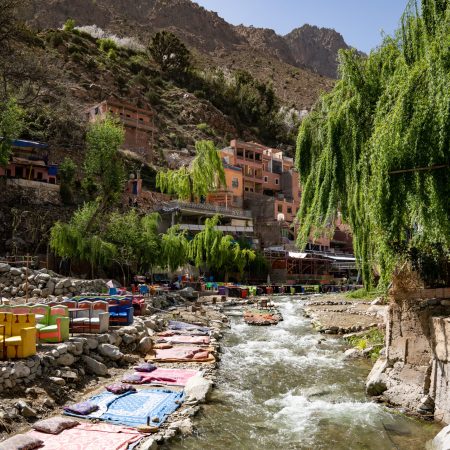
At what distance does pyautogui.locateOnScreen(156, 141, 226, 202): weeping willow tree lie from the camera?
48594mm

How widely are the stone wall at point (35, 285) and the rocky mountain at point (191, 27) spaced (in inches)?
3846

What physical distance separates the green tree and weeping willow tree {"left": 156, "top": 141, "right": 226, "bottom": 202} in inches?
2024

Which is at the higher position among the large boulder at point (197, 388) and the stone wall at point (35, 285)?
the stone wall at point (35, 285)

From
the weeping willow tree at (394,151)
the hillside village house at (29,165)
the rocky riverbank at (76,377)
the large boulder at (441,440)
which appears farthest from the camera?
the hillside village house at (29,165)

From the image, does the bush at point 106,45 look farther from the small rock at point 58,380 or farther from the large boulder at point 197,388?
the small rock at point 58,380

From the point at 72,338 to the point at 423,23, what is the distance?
10.9 m

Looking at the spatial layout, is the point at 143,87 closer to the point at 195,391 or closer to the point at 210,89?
the point at 210,89

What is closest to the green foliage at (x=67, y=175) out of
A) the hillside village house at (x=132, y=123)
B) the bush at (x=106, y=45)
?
the hillside village house at (x=132, y=123)

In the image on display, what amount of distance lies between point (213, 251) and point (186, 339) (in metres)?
25.6

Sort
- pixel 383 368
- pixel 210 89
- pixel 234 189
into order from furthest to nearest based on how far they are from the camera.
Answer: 1. pixel 210 89
2. pixel 234 189
3. pixel 383 368

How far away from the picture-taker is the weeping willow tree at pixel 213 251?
42062 millimetres

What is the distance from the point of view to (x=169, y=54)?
317 ft

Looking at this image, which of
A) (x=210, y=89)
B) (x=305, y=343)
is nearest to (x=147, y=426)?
(x=305, y=343)

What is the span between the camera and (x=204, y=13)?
163625 mm
